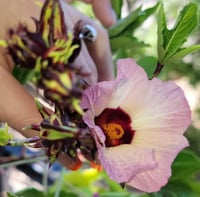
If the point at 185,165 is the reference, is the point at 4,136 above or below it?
above

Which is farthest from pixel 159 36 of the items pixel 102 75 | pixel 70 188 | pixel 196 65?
pixel 196 65

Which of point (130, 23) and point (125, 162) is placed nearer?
point (125, 162)

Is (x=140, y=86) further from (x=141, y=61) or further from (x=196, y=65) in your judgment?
(x=196, y=65)

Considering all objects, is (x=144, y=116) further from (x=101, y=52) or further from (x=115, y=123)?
(x=101, y=52)

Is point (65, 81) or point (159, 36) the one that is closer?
point (65, 81)

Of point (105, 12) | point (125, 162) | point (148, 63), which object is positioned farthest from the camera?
point (105, 12)

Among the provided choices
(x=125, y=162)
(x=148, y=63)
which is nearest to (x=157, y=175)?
(x=125, y=162)

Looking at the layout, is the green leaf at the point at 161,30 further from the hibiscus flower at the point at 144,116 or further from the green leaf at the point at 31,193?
the green leaf at the point at 31,193

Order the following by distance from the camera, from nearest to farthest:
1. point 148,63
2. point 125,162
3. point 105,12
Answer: point 125,162, point 148,63, point 105,12
